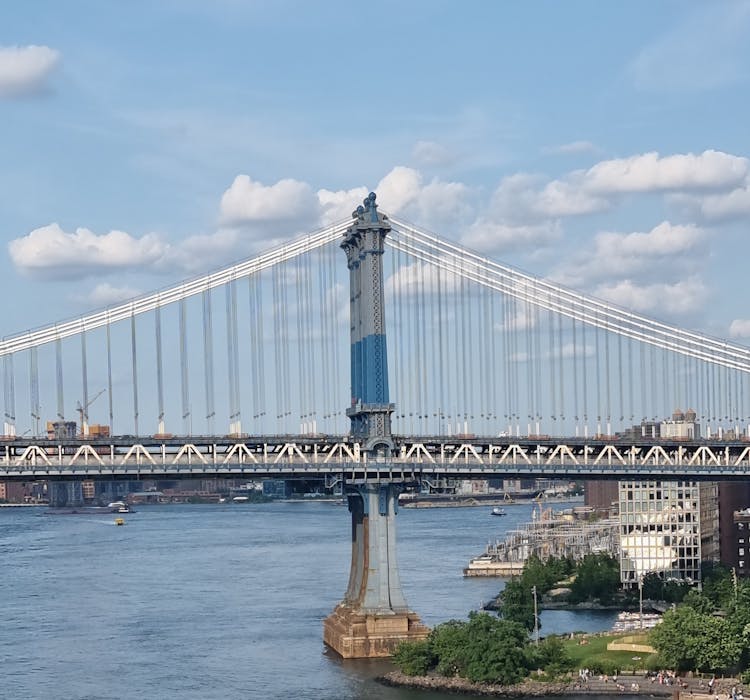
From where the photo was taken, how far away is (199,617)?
314ft

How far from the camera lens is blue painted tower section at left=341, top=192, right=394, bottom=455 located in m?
78.8

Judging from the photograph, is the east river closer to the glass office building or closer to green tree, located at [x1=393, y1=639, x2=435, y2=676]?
green tree, located at [x1=393, y1=639, x2=435, y2=676]

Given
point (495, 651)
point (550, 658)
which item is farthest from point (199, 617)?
point (495, 651)

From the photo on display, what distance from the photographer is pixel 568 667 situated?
69938 mm

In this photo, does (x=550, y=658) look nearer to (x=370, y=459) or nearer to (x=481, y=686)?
(x=481, y=686)

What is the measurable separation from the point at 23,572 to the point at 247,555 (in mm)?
22571

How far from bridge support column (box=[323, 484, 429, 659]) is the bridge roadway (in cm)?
139

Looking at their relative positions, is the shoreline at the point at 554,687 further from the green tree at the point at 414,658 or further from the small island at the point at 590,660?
the green tree at the point at 414,658

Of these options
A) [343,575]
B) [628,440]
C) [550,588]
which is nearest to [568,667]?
[628,440]

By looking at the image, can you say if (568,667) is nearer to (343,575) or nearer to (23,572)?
(343,575)

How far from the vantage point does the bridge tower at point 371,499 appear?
77.0 meters

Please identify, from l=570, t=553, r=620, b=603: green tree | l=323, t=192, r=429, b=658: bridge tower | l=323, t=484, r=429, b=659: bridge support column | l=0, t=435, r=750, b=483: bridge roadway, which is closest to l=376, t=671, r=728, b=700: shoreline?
l=323, t=484, r=429, b=659: bridge support column

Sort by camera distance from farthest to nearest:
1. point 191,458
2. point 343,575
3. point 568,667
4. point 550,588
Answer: point 343,575 → point 550,588 → point 191,458 → point 568,667

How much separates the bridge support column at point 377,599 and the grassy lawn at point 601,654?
22.9 ft
